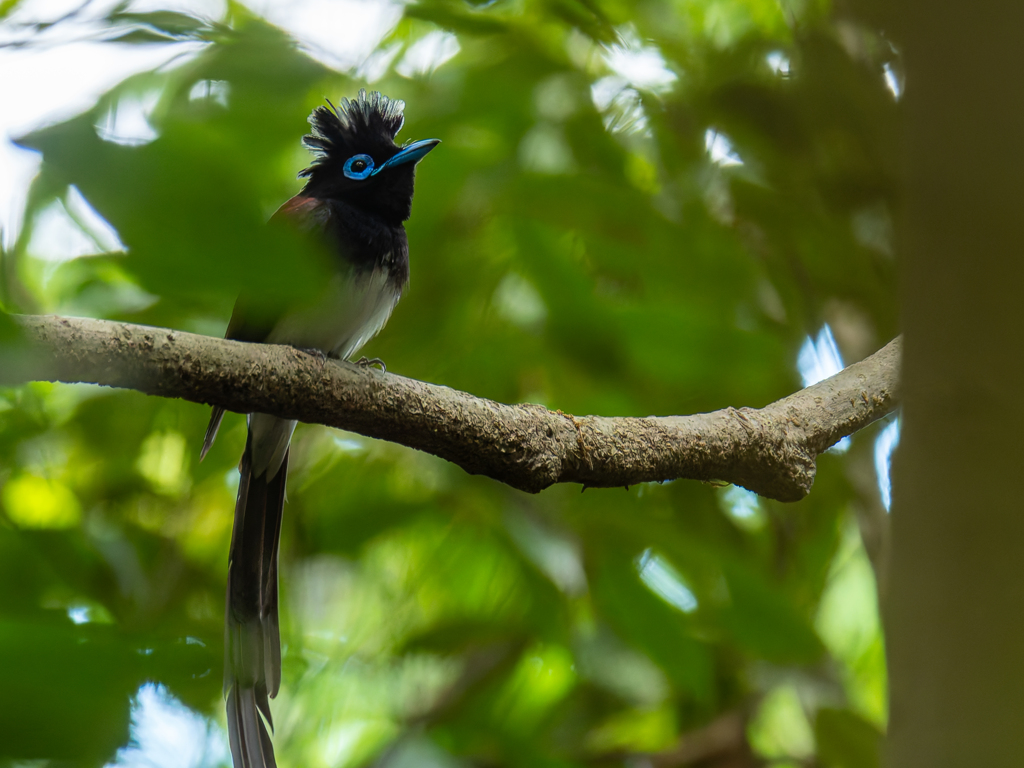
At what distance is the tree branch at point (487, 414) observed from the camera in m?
1.13

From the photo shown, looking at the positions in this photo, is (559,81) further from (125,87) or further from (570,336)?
(125,87)

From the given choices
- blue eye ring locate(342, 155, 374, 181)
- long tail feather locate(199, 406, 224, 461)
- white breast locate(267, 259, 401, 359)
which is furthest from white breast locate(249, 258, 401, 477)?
blue eye ring locate(342, 155, 374, 181)

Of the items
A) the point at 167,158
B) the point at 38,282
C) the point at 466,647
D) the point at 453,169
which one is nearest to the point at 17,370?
the point at 167,158

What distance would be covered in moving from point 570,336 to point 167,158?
1.09 meters

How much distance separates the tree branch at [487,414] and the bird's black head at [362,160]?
1.00 metres

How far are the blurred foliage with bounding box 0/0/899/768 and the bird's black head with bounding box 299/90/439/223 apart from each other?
558 millimetres

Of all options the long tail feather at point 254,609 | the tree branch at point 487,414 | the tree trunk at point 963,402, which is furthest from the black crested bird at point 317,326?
the tree trunk at point 963,402

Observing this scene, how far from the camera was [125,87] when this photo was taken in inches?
23.9

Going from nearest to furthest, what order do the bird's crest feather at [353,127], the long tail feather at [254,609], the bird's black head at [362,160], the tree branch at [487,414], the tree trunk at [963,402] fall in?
the tree trunk at [963,402], the tree branch at [487,414], the long tail feather at [254,609], the bird's black head at [362,160], the bird's crest feather at [353,127]

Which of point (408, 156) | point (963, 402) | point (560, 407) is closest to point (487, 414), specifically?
point (560, 407)

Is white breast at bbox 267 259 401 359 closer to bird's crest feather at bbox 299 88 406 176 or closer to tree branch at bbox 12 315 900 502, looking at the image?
bird's crest feather at bbox 299 88 406 176

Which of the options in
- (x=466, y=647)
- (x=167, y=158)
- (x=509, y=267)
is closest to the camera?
(x=167, y=158)

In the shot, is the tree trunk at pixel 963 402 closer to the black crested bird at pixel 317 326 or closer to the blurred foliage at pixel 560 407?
the blurred foliage at pixel 560 407

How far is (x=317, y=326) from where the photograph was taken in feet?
6.97
